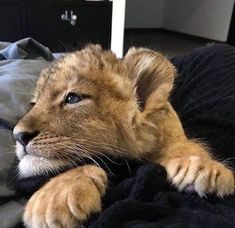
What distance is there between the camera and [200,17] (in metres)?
4.94

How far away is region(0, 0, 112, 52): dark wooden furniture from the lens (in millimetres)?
2367

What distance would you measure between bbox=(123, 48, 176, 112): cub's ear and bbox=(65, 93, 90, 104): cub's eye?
131mm

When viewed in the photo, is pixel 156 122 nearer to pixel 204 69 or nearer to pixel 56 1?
pixel 204 69

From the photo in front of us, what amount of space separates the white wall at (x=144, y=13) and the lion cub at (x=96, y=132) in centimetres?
493

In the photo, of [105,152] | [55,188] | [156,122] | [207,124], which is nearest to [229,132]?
[207,124]

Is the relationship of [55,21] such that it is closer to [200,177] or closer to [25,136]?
[25,136]

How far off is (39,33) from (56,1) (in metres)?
0.24

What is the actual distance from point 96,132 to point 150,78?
0.68 feet

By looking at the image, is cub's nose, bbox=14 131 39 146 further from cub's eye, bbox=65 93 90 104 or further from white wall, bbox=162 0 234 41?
white wall, bbox=162 0 234 41

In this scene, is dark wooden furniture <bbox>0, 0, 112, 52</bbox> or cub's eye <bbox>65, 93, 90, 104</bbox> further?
dark wooden furniture <bbox>0, 0, 112, 52</bbox>

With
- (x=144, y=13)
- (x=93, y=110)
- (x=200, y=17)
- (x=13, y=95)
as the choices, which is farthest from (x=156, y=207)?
(x=144, y=13)

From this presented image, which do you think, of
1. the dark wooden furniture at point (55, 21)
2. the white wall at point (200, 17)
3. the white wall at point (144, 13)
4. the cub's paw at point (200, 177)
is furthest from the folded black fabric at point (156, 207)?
the white wall at point (144, 13)

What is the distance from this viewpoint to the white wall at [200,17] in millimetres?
4398

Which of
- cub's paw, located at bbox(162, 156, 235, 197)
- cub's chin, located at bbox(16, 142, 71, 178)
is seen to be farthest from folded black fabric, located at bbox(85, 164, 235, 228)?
cub's chin, located at bbox(16, 142, 71, 178)
